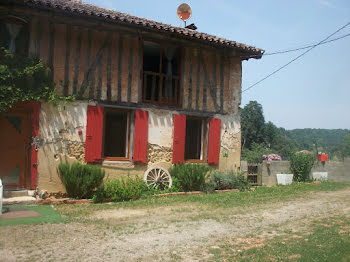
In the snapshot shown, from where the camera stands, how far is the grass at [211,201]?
694cm

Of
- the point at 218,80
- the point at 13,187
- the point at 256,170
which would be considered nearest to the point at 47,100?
the point at 13,187

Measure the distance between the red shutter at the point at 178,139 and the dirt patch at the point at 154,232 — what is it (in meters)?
2.29

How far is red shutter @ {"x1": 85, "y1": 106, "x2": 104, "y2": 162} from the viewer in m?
8.30

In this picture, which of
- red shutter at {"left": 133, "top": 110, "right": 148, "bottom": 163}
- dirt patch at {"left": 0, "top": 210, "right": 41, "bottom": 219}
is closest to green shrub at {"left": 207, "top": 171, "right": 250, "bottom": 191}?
red shutter at {"left": 133, "top": 110, "right": 148, "bottom": 163}

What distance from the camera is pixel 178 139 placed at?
9.68 m

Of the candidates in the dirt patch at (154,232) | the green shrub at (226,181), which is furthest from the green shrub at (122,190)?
the green shrub at (226,181)

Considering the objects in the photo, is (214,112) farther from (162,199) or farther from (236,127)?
(162,199)

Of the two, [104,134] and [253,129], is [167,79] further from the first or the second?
[253,129]

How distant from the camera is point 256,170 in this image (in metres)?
11.8

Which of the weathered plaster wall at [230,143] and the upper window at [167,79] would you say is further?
the weathered plaster wall at [230,143]

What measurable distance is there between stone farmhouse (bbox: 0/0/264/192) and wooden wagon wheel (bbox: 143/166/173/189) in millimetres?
207

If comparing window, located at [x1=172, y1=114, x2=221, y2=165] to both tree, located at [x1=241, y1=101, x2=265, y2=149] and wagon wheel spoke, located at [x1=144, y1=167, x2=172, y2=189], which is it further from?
tree, located at [x1=241, y1=101, x2=265, y2=149]

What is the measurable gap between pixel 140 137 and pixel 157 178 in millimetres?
1268

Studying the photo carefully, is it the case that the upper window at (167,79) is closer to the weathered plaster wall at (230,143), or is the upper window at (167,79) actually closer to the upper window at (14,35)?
the weathered plaster wall at (230,143)
